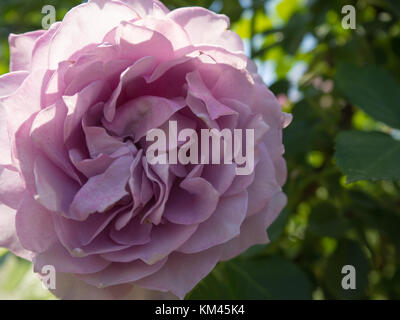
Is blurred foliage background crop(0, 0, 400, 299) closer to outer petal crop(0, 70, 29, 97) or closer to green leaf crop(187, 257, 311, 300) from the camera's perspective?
green leaf crop(187, 257, 311, 300)

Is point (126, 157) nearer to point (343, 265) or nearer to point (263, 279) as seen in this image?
point (263, 279)

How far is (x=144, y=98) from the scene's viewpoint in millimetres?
587

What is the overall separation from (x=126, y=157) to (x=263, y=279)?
1.48 feet

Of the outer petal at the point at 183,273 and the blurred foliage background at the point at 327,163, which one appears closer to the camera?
the outer petal at the point at 183,273

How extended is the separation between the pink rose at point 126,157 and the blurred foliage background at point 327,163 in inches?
6.7

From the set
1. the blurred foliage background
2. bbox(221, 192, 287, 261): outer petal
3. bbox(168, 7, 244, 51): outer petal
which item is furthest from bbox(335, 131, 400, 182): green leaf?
bbox(168, 7, 244, 51): outer petal

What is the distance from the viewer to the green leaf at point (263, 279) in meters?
0.86

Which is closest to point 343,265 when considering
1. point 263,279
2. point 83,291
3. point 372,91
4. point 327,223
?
point 327,223

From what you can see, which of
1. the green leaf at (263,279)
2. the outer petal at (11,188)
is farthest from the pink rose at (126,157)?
the green leaf at (263,279)

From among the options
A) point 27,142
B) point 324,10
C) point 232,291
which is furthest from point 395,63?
point 27,142

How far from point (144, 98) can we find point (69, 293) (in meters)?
0.26

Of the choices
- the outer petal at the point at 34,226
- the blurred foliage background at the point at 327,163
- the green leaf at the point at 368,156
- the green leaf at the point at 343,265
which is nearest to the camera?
the outer petal at the point at 34,226

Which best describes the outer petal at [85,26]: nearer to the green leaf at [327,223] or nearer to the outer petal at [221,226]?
the outer petal at [221,226]
